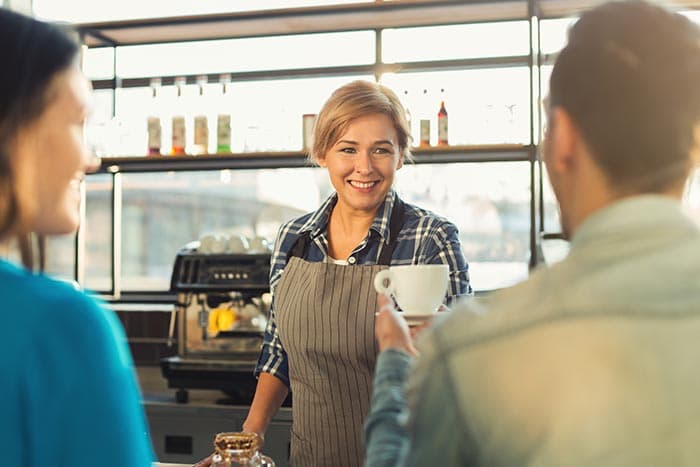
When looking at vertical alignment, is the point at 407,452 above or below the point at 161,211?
below

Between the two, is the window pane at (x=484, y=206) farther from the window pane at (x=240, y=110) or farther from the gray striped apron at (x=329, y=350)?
the gray striped apron at (x=329, y=350)

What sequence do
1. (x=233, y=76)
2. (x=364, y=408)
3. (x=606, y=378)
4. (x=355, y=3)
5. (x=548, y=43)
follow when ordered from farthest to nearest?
(x=233, y=76)
(x=548, y=43)
(x=355, y=3)
(x=364, y=408)
(x=606, y=378)

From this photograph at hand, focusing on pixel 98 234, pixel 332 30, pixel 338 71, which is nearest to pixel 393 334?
pixel 332 30

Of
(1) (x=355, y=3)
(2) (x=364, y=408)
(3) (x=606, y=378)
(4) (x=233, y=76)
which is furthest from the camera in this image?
(4) (x=233, y=76)

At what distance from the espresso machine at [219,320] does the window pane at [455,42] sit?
114 centimetres

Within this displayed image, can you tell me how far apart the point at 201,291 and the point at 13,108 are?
2.47 m

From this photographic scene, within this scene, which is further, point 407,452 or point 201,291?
point 201,291

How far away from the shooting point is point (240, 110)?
370 centimetres

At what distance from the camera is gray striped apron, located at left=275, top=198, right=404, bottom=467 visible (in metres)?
1.83

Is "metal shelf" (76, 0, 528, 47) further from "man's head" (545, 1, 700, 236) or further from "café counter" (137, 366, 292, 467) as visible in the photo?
"man's head" (545, 1, 700, 236)

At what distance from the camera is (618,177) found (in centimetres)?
74

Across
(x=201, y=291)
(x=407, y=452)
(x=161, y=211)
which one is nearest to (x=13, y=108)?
(x=407, y=452)

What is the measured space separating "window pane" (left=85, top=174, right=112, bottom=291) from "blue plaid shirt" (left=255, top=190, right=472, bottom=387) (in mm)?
2112

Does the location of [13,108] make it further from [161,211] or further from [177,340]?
[161,211]
